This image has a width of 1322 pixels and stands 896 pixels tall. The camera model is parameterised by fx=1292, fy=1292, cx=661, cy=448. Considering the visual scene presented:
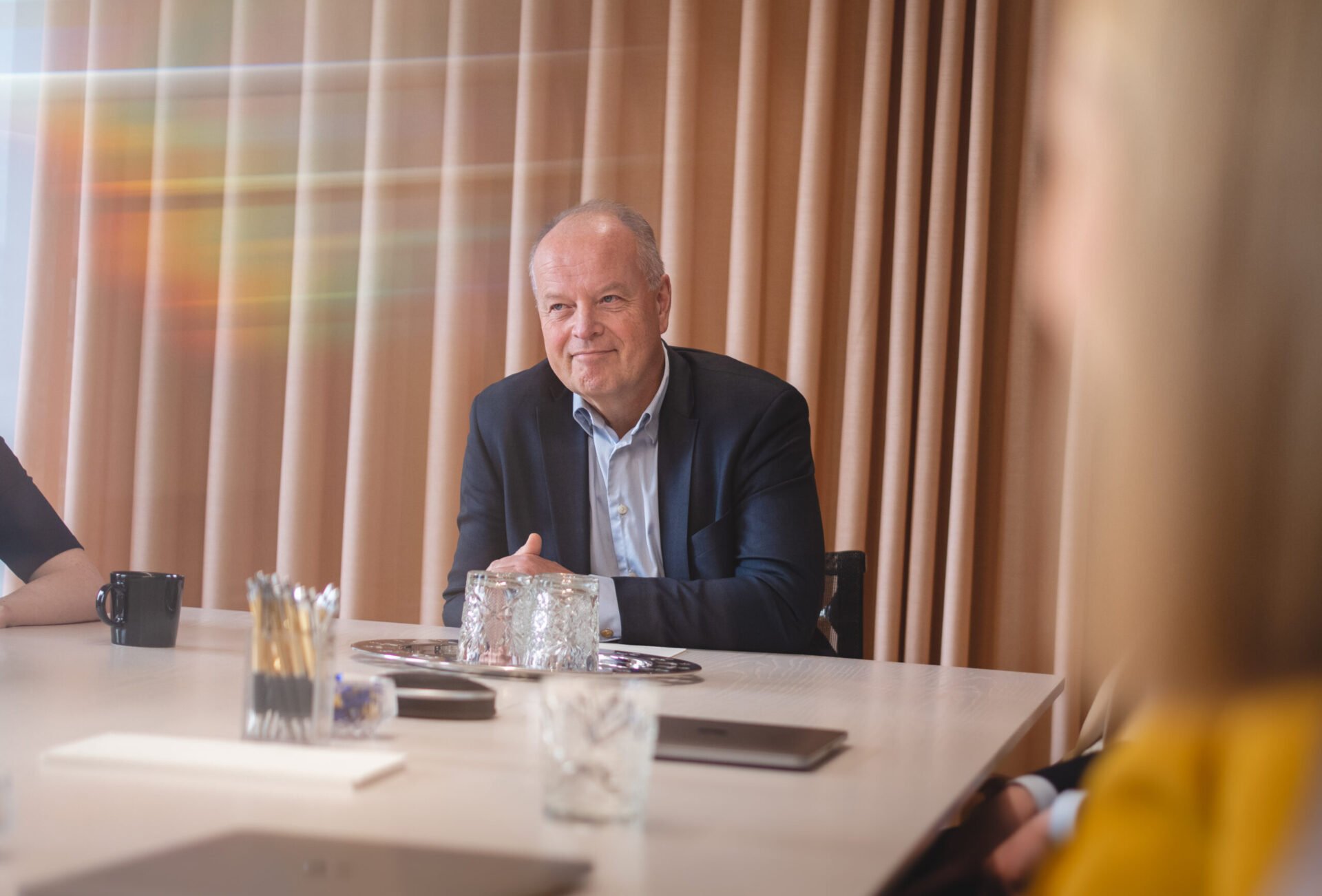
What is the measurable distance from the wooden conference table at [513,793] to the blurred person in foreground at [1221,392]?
0.21 m

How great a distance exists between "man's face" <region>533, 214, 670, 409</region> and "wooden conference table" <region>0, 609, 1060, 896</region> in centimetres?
103

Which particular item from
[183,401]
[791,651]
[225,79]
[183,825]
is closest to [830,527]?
[791,651]

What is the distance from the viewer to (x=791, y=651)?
6.52 feet

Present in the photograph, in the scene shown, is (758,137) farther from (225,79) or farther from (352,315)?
(225,79)

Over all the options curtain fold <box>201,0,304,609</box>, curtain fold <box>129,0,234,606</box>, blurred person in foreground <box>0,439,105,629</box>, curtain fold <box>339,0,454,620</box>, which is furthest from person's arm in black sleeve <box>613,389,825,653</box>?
curtain fold <box>129,0,234,606</box>

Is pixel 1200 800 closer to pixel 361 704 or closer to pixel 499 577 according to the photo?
pixel 361 704

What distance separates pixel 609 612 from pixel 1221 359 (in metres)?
1.38

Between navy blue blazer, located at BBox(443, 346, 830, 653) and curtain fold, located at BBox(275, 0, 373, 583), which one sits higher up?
curtain fold, located at BBox(275, 0, 373, 583)

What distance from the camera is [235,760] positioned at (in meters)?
0.84

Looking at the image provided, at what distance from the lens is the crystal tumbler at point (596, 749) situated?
0.75 meters

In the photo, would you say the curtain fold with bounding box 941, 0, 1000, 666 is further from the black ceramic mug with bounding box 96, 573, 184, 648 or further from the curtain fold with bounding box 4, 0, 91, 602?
the curtain fold with bounding box 4, 0, 91, 602

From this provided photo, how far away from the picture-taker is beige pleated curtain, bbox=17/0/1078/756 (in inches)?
121

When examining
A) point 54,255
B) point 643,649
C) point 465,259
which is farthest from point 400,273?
point 643,649

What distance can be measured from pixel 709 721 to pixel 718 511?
1146mm
